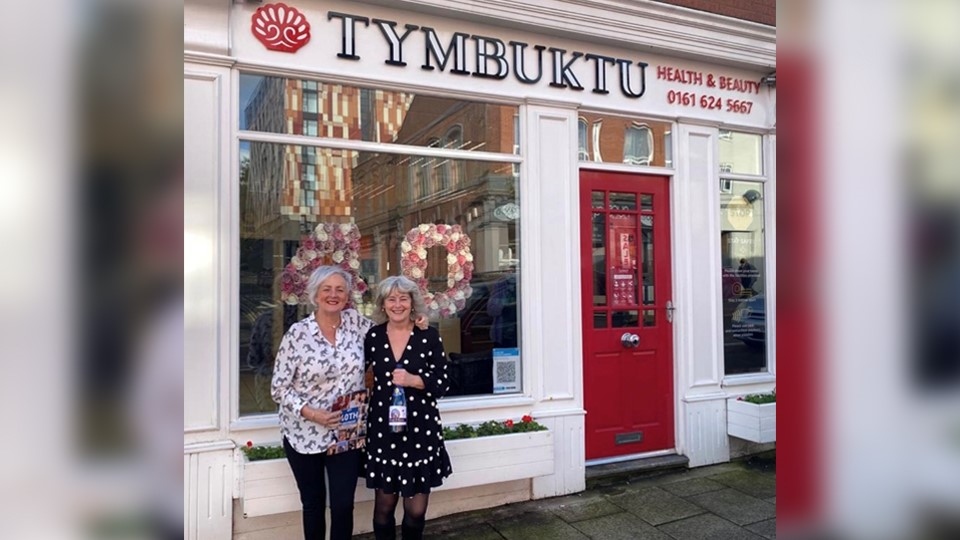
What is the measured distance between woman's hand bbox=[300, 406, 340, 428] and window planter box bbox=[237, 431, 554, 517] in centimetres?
83

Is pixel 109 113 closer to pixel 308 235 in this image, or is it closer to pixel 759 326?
pixel 308 235

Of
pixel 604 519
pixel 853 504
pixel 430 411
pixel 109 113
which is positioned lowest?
pixel 604 519

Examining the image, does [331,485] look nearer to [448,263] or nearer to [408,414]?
[408,414]

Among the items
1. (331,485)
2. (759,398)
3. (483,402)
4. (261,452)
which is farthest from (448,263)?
(759,398)

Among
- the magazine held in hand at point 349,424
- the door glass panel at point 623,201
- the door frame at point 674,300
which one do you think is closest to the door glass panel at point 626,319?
the door frame at point 674,300

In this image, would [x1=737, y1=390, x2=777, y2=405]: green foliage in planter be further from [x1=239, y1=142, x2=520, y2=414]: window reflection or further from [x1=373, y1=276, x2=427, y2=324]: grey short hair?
[x1=373, y1=276, x2=427, y2=324]: grey short hair

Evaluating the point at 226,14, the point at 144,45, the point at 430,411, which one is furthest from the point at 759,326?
the point at 144,45

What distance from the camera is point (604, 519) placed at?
174 inches

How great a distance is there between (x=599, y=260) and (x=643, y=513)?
2044mm

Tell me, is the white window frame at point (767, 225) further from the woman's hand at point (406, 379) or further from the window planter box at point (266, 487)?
the window planter box at point (266, 487)

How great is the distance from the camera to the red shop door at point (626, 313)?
523 cm

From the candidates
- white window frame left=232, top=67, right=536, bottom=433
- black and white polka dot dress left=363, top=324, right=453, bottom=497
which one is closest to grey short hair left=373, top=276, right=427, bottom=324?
black and white polka dot dress left=363, top=324, right=453, bottom=497

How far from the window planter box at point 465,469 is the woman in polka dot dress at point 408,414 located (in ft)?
2.31

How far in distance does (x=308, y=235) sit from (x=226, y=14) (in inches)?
59.9
